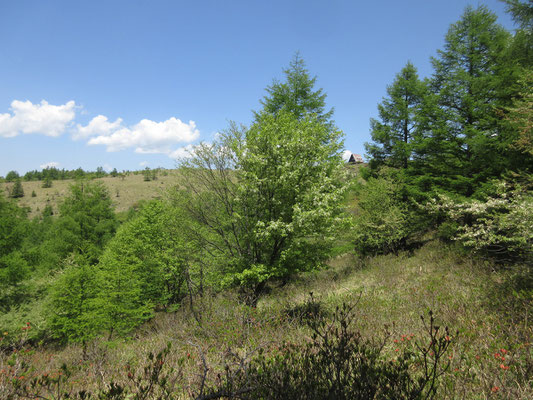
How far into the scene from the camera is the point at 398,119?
59.9 ft

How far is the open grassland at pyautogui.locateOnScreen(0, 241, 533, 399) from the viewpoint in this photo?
3330 mm

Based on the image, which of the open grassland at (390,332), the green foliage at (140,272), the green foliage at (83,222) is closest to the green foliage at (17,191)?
the green foliage at (83,222)

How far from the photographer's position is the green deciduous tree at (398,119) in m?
18.0

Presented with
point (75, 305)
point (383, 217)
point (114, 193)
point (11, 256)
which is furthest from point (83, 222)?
point (114, 193)

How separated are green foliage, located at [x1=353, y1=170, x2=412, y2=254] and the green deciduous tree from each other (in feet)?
7.38

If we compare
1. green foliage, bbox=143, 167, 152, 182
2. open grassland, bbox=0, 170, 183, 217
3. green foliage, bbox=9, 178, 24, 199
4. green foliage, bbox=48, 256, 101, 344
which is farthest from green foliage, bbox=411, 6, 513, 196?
green foliage, bbox=9, 178, 24, 199

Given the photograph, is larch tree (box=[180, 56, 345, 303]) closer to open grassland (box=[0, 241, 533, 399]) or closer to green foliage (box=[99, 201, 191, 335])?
open grassland (box=[0, 241, 533, 399])

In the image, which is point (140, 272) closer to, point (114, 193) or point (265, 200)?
point (265, 200)

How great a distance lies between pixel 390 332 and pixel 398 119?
56.0ft

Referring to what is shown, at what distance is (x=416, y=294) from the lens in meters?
8.47

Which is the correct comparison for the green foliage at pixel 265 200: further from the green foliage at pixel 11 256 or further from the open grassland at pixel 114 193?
the open grassland at pixel 114 193

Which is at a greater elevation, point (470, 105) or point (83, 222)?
point (470, 105)

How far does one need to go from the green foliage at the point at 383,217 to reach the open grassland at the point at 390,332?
332 centimetres

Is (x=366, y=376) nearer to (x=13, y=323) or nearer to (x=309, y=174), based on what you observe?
(x=309, y=174)
